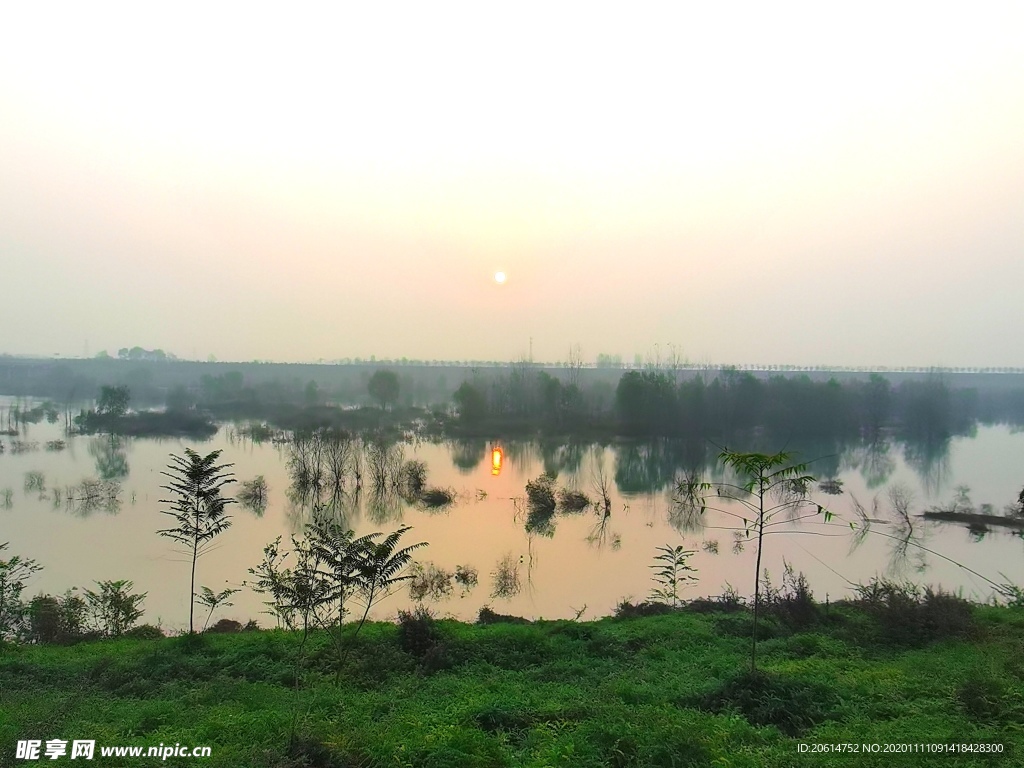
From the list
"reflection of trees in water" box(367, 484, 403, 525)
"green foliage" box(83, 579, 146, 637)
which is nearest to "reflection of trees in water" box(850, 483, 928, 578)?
"reflection of trees in water" box(367, 484, 403, 525)

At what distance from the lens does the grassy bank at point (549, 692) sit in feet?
11.9

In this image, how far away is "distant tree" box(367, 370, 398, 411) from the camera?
154ft

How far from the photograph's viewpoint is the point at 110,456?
1000 inches

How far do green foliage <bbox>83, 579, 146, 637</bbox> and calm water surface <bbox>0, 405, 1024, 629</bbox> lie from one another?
0.56 m

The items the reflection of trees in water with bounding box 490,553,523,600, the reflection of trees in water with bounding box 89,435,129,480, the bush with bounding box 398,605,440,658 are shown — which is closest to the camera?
the bush with bounding box 398,605,440,658

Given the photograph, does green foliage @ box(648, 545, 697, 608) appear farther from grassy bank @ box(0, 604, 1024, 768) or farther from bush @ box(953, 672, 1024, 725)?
bush @ box(953, 672, 1024, 725)

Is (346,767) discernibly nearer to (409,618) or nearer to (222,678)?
(222,678)

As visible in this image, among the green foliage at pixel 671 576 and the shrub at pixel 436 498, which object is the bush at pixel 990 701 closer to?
the green foliage at pixel 671 576

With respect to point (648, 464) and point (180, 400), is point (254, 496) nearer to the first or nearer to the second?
point (648, 464)

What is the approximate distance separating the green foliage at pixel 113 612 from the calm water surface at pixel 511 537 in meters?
0.56

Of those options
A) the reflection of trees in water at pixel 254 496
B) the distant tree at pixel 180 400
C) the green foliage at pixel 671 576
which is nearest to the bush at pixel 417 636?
the green foliage at pixel 671 576

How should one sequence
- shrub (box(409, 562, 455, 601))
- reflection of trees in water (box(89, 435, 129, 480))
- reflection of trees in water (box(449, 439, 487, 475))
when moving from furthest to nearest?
reflection of trees in water (box(449, 439, 487, 475)) → reflection of trees in water (box(89, 435, 129, 480)) → shrub (box(409, 562, 455, 601))

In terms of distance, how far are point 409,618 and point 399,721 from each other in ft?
9.17

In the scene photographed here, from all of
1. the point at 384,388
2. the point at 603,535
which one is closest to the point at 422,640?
the point at 603,535
